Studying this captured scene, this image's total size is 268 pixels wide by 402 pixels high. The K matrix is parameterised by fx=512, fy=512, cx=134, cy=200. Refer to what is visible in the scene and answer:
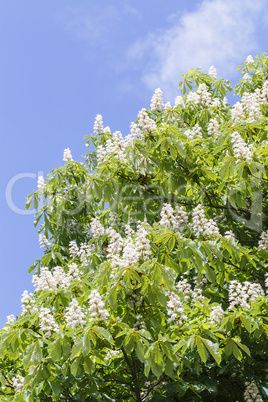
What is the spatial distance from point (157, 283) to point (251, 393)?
8.44 ft

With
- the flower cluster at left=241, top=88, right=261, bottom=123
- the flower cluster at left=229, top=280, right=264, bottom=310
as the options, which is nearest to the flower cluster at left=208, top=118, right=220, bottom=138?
the flower cluster at left=241, top=88, right=261, bottom=123

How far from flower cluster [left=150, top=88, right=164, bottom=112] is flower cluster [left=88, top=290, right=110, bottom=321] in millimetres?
4485

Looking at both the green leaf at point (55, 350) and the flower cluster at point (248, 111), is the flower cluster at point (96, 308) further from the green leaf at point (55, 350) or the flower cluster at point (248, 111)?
the flower cluster at point (248, 111)

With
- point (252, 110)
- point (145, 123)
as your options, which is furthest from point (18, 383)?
point (252, 110)

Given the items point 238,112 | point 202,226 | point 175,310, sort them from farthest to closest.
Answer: point 238,112 < point 202,226 < point 175,310

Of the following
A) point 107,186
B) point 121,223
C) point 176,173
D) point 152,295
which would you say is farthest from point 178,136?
point 152,295

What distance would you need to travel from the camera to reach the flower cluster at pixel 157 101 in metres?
8.49

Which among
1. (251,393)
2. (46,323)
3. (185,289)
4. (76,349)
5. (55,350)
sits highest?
(185,289)

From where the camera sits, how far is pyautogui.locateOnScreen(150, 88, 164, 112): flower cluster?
849cm

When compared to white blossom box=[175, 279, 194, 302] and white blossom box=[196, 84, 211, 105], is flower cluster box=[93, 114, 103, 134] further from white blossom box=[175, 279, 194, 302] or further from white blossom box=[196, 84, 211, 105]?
white blossom box=[175, 279, 194, 302]

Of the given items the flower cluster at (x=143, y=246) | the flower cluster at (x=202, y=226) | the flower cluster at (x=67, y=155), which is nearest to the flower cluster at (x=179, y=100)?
the flower cluster at (x=67, y=155)

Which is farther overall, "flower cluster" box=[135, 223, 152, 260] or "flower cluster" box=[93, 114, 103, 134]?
"flower cluster" box=[93, 114, 103, 134]

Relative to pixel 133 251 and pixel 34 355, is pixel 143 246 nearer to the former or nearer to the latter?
pixel 133 251

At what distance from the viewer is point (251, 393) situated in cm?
650
